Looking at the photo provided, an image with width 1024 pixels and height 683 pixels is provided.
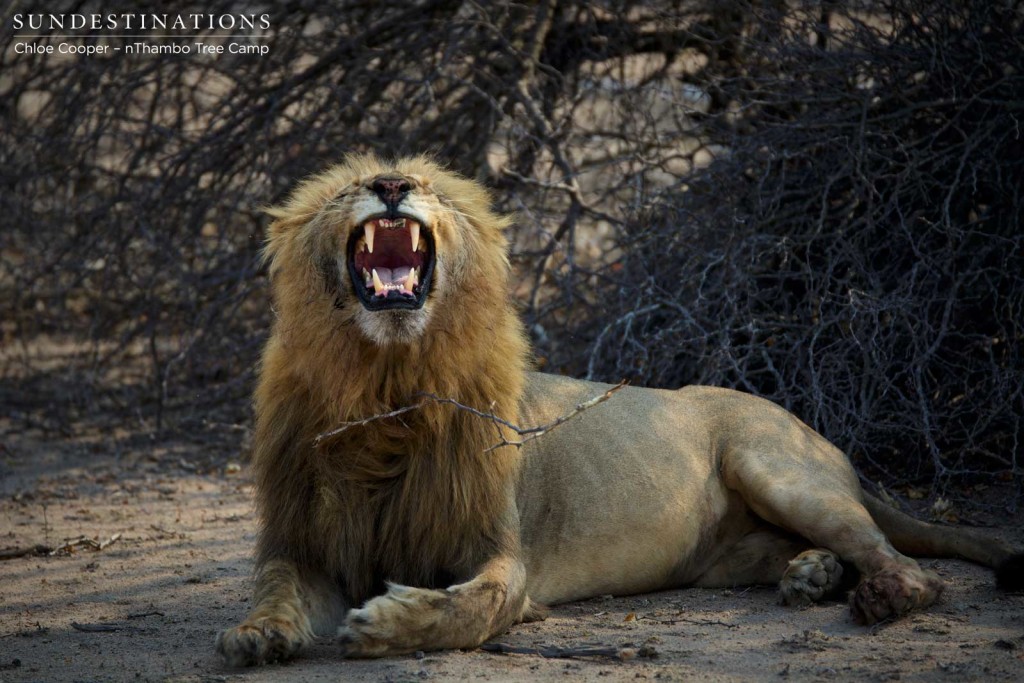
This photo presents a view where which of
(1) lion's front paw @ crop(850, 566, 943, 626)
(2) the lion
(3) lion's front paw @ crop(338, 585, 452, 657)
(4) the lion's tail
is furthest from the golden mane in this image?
(4) the lion's tail

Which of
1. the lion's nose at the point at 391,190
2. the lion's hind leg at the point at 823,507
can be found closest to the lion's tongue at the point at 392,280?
the lion's nose at the point at 391,190

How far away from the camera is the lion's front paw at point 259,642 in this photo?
335 cm

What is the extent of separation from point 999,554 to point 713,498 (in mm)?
994

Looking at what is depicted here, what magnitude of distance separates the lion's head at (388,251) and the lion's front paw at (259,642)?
0.87 m

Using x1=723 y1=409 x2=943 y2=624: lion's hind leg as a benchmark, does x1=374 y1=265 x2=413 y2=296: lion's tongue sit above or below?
above

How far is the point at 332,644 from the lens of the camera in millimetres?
3691

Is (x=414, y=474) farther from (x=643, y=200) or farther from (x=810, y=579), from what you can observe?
(x=643, y=200)

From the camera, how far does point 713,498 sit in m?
4.52

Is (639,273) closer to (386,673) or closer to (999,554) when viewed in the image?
(999,554)

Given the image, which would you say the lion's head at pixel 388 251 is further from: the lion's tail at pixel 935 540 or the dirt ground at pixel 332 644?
the lion's tail at pixel 935 540

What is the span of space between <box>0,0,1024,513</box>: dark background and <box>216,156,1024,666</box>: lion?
131 cm

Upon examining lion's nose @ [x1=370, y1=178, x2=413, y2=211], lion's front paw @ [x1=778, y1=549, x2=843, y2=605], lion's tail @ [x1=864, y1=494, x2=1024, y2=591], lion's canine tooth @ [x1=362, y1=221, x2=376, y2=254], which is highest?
lion's nose @ [x1=370, y1=178, x2=413, y2=211]

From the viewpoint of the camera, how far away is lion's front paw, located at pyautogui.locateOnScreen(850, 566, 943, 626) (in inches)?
146

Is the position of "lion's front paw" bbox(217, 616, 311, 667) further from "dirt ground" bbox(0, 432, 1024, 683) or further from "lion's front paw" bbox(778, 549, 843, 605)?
"lion's front paw" bbox(778, 549, 843, 605)
